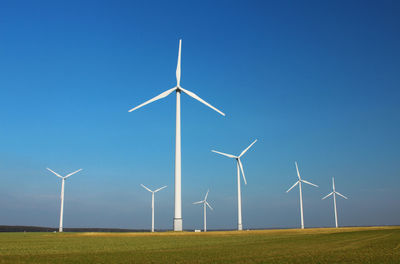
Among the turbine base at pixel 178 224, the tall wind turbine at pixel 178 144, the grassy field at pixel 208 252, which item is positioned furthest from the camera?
the turbine base at pixel 178 224

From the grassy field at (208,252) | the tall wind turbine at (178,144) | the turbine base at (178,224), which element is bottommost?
the grassy field at (208,252)

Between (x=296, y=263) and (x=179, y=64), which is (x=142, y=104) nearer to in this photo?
(x=179, y=64)

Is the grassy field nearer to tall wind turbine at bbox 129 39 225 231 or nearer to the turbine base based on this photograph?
tall wind turbine at bbox 129 39 225 231

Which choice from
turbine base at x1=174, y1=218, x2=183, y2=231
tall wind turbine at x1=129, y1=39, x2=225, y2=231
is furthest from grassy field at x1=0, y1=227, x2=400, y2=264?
turbine base at x1=174, y1=218, x2=183, y2=231

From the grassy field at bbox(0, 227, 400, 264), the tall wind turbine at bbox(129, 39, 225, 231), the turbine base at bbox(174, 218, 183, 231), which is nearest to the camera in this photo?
the grassy field at bbox(0, 227, 400, 264)

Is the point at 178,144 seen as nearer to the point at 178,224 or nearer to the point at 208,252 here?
the point at 178,224

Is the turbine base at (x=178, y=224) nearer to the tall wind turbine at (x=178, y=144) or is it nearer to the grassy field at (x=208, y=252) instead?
the tall wind turbine at (x=178, y=144)

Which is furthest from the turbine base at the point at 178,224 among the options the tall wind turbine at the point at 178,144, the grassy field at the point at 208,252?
the grassy field at the point at 208,252

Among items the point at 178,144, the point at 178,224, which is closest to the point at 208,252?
the point at 178,224

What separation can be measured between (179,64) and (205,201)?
2684 inches

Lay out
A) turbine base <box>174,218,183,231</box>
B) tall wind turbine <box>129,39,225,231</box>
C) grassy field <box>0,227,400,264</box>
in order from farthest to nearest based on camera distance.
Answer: turbine base <box>174,218,183,231</box>, tall wind turbine <box>129,39,225,231</box>, grassy field <box>0,227,400,264</box>

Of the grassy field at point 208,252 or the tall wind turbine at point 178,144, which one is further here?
the tall wind turbine at point 178,144

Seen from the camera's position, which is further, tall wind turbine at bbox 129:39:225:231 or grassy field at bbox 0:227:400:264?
tall wind turbine at bbox 129:39:225:231

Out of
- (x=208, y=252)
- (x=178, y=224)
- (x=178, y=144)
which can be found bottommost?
(x=208, y=252)
